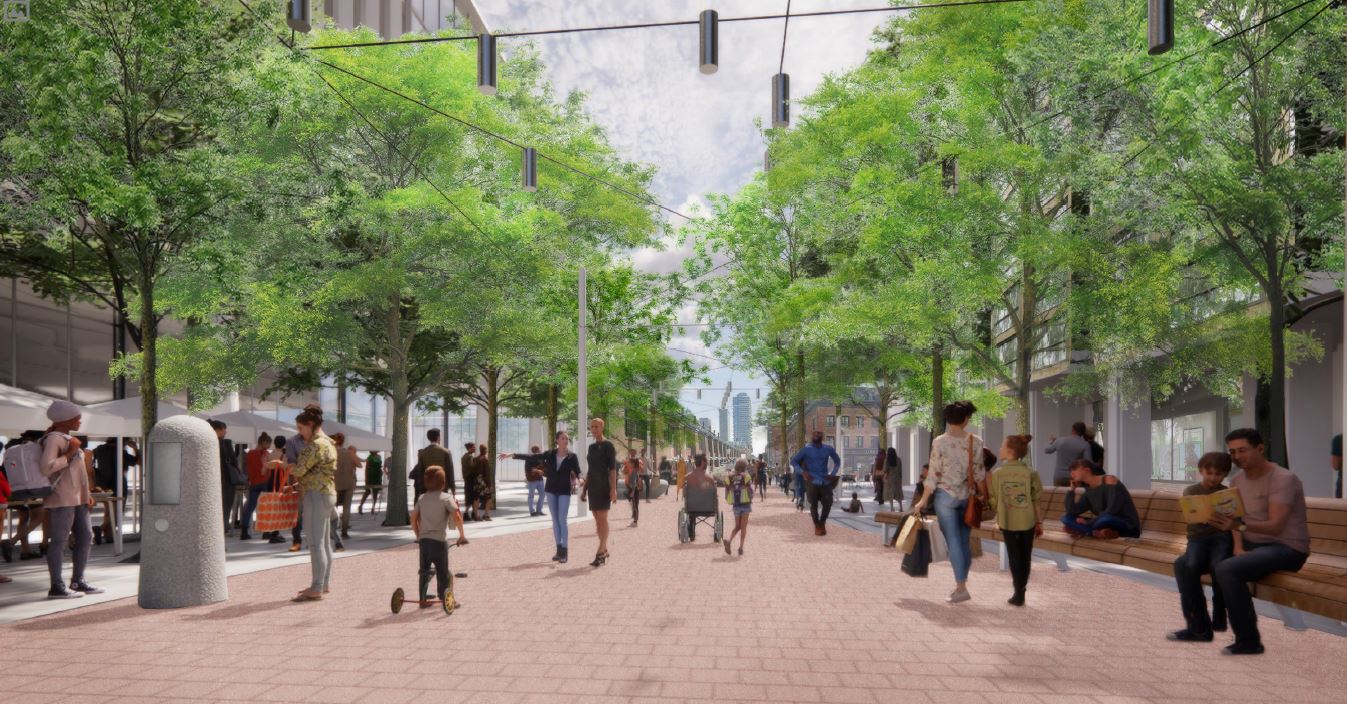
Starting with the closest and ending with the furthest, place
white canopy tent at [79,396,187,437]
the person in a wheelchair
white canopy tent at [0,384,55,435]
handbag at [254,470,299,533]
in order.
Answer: handbag at [254,470,299,533] → white canopy tent at [79,396,187,437] → white canopy tent at [0,384,55,435] → the person in a wheelchair

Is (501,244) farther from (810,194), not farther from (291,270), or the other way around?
(810,194)

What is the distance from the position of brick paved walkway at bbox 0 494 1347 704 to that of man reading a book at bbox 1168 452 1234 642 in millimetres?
188

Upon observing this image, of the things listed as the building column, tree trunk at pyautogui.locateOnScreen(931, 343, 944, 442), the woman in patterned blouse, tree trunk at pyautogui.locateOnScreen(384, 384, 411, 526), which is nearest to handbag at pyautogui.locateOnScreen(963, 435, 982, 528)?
the woman in patterned blouse

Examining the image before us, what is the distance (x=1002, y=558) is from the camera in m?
12.3

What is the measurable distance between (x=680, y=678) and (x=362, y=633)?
284 cm

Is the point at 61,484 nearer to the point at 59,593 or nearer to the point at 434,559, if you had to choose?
the point at 59,593

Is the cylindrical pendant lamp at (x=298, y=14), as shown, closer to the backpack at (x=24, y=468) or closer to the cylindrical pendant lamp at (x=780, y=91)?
the backpack at (x=24, y=468)

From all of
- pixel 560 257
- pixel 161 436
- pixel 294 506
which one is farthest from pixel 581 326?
pixel 161 436

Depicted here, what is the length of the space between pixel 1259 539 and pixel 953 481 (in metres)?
2.94

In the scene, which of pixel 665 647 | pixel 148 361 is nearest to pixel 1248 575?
pixel 665 647

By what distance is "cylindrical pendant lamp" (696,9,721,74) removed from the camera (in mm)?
10633

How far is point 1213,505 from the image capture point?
23.5 feet

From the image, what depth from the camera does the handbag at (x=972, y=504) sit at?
9.46 m

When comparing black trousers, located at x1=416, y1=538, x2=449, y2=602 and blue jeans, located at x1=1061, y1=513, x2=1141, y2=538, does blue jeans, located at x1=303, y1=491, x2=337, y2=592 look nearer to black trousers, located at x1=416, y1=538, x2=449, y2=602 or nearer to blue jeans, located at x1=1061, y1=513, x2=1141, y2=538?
black trousers, located at x1=416, y1=538, x2=449, y2=602
